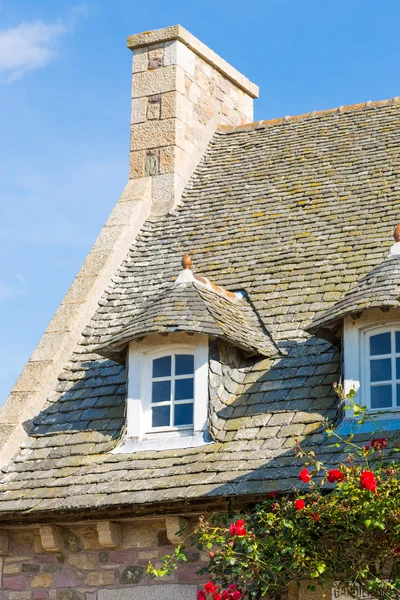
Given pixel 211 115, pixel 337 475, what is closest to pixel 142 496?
pixel 337 475

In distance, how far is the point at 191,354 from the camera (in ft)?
33.7

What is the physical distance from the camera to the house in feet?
31.0

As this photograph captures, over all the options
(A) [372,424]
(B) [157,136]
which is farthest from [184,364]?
(B) [157,136]

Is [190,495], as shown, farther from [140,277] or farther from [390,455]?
[140,277]

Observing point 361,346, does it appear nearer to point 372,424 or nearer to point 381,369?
point 381,369

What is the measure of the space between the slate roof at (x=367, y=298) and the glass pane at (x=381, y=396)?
2.17ft

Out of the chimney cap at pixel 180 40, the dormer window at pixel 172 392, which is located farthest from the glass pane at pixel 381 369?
the chimney cap at pixel 180 40

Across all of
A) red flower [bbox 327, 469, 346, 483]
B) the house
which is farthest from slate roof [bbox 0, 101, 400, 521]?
red flower [bbox 327, 469, 346, 483]

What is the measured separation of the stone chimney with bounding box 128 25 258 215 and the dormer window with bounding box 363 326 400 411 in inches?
174

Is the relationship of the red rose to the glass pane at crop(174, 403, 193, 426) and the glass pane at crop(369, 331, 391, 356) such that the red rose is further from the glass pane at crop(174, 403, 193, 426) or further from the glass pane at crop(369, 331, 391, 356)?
the glass pane at crop(174, 403, 193, 426)

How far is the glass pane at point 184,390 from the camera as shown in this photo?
10211 mm

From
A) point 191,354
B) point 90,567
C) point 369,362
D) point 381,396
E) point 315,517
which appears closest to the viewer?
point 315,517

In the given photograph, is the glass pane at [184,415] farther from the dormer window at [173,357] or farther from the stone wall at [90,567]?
the stone wall at [90,567]

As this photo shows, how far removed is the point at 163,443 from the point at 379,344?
2.10 meters
